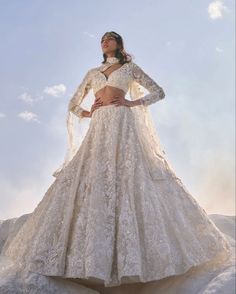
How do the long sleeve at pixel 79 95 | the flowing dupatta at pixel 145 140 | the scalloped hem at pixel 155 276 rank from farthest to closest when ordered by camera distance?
the long sleeve at pixel 79 95 → the flowing dupatta at pixel 145 140 → the scalloped hem at pixel 155 276

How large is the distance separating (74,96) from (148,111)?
1.03 meters

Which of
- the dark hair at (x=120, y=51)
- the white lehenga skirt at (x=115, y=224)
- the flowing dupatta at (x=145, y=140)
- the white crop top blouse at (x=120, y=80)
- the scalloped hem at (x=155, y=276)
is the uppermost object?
the dark hair at (x=120, y=51)

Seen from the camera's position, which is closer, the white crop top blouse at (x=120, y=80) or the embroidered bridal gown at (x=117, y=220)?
the embroidered bridal gown at (x=117, y=220)

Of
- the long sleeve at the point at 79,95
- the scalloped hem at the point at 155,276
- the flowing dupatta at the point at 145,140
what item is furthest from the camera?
the long sleeve at the point at 79,95

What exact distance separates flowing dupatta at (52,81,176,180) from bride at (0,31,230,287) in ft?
0.05

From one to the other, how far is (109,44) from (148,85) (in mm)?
767

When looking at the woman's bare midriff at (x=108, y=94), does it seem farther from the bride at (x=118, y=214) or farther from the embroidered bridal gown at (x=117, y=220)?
the embroidered bridal gown at (x=117, y=220)

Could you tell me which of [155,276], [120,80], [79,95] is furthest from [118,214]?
[79,95]

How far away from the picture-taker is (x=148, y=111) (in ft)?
17.5

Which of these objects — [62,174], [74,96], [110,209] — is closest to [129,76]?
[74,96]

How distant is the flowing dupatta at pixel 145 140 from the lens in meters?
4.59

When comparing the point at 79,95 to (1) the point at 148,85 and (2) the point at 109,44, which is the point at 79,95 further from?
(1) the point at 148,85

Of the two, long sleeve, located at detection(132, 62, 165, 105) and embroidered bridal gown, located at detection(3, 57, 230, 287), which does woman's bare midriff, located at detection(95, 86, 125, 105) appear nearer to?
embroidered bridal gown, located at detection(3, 57, 230, 287)

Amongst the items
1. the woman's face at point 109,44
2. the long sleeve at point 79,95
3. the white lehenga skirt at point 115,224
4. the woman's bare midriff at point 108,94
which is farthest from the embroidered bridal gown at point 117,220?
the woman's face at point 109,44
